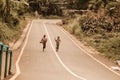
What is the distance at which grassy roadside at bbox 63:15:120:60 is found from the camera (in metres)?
33.3

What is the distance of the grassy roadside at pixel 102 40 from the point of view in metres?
33.3

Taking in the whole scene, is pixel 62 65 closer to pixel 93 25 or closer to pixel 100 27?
pixel 100 27

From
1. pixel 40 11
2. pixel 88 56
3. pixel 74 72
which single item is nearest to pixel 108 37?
pixel 88 56

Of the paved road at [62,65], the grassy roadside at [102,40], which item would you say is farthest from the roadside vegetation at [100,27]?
the paved road at [62,65]

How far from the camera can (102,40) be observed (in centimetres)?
3900

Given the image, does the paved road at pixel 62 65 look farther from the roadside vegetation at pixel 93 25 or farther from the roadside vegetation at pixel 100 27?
the roadside vegetation at pixel 100 27

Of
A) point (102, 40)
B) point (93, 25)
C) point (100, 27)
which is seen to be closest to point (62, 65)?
point (102, 40)

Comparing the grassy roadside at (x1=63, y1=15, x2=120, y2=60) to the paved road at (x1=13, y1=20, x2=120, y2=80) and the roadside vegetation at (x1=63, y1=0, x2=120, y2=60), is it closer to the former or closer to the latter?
the roadside vegetation at (x1=63, y1=0, x2=120, y2=60)

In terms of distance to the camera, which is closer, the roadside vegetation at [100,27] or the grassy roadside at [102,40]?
the grassy roadside at [102,40]

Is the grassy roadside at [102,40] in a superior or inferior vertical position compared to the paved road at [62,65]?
inferior

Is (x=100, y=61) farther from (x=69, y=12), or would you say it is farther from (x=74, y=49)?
(x=69, y=12)

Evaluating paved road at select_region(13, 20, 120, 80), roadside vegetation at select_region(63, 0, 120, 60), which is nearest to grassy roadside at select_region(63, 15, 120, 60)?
roadside vegetation at select_region(63, 0, 120, 60)

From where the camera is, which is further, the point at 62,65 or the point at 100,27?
the point at 100,27

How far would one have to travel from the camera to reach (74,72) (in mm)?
21016
